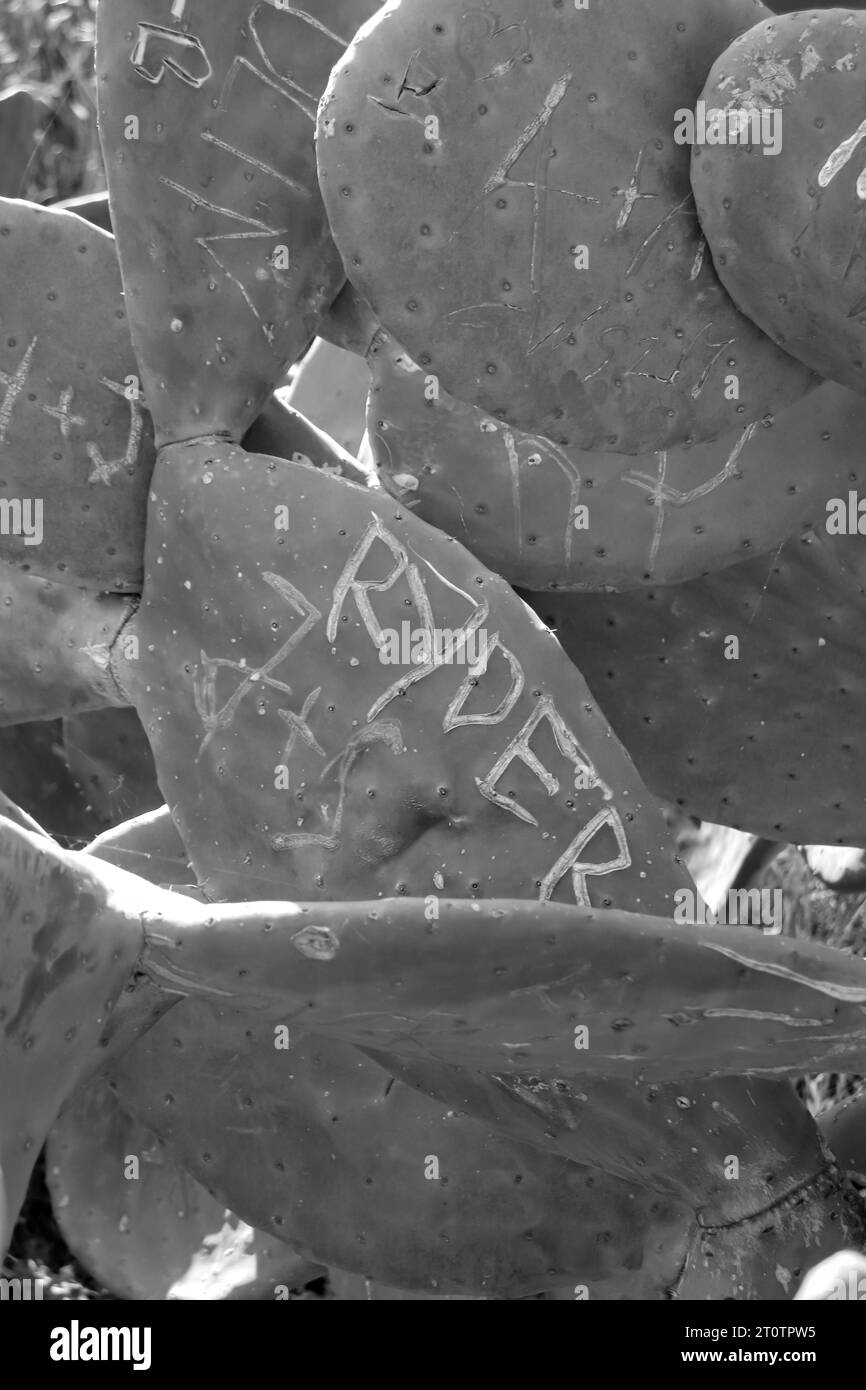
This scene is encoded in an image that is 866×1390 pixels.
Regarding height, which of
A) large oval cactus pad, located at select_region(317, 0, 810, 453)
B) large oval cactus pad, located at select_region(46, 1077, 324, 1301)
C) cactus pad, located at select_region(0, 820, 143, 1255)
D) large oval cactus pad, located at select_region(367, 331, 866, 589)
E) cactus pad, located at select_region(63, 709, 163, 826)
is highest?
large oval cactus pad, located at select_region(317, 0, 810, 453)

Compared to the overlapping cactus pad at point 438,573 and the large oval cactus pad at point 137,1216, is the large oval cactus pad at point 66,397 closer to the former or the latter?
the overlapping cactus pad at point 438,573

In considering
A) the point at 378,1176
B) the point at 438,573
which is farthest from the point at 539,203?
the point at 378,1176

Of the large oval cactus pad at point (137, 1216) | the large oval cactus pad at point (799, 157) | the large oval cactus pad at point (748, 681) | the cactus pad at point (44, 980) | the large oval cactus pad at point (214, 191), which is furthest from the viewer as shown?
the large oval cactus pad at point (137, 1216)

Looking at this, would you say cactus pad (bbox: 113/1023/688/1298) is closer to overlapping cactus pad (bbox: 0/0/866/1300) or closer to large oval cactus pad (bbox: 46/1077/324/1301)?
overlapping cactus pad (bbox: 0/0/866/1300)

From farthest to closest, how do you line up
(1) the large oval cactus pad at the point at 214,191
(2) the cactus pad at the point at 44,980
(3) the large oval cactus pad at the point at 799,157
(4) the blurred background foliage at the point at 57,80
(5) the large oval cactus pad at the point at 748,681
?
(4) the blurred background foliage at the point at 57,80 < (5) the large oval cactus pad at the point at 748,681 < (1) the large oval cactus pad at the point at 214,191 < (3) the large oval cactus pad at the point at 799,157 < (2) the cactus pad at the point at 44,980

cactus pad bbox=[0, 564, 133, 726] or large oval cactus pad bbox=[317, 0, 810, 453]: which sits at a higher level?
large oval cactus pad bbox=[317, 0, 810, 453]

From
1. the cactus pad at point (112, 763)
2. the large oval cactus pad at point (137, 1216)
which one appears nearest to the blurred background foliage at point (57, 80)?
the cactus pad at point (112, 763)

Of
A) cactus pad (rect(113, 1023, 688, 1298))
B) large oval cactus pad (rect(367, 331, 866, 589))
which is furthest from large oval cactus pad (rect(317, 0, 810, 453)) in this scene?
cactus pad (rect(113, 1023, 688, 1298))
